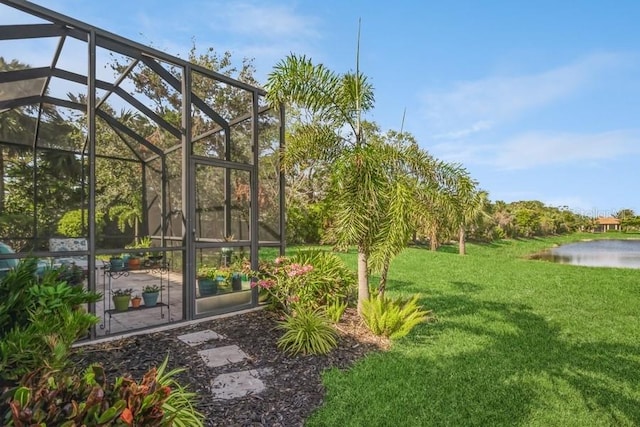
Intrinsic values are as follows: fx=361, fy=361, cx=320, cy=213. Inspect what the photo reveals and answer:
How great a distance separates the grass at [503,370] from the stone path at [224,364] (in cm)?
68

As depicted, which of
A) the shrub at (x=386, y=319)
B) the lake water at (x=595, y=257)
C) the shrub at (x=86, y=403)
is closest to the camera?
the shrub at (x=86, y=403)

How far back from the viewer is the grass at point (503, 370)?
2.83m

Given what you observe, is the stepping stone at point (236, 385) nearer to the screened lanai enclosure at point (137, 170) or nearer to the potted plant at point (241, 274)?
the screened lanai enclosure at point (137, 170)

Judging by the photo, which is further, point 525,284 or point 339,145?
point 525,284

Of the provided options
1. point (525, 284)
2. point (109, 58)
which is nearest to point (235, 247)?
point (109, 58)

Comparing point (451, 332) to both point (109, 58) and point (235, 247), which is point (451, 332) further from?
point (109, 58)

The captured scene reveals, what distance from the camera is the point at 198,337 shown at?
427 centimetres

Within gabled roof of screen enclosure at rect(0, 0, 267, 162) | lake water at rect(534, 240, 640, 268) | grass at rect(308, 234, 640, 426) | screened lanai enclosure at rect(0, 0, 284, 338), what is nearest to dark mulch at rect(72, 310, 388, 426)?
grass at rect(308, 234, 640, 426)

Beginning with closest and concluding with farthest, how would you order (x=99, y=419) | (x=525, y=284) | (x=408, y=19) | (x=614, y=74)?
(x=99, y=419), (x=408, y=19), (x=614, y=74), (x=525, y=284)

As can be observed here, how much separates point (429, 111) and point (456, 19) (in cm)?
252

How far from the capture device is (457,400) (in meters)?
3.04

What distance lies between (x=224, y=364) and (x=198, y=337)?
0.86 m

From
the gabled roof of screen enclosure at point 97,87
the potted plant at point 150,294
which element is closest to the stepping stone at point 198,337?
the potted plant at point 150,294

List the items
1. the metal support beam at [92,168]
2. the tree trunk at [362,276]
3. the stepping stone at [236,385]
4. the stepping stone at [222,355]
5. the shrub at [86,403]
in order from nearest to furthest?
the shrub at [86,403], the stepping stone at [236,385], the stepping stone at [222,355], the metal support beam at [92,168], the tree trunk at [362,276]
